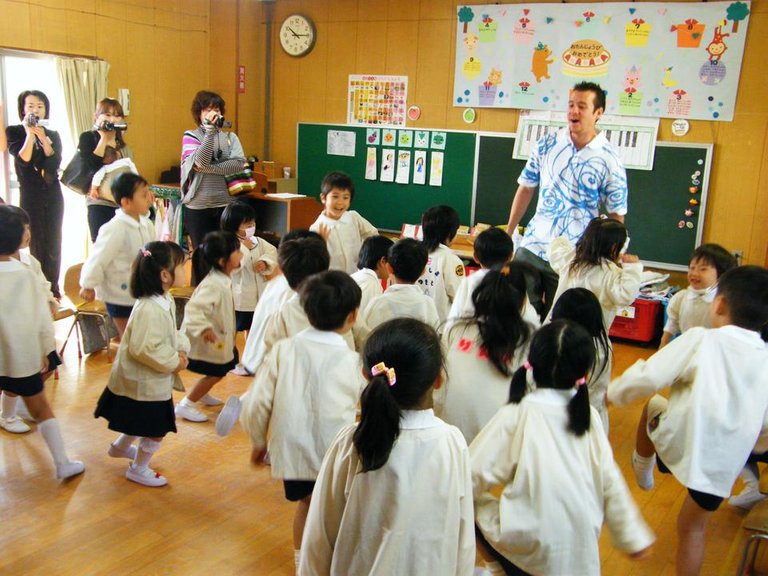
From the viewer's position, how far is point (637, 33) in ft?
17.1

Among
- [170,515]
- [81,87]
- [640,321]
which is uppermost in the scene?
[81,87]

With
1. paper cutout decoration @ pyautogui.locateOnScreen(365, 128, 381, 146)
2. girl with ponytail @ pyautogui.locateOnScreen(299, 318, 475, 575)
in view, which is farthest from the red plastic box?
girl with ponytail @ pyautogui.locateOnScreen(299, 318, 475, 575)

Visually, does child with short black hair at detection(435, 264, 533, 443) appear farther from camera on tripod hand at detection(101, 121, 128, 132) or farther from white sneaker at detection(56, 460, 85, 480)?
camera on tripod hand at detection(101, 121, 128, 132)

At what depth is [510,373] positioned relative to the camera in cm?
218

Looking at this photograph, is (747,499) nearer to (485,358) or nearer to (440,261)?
(485,358)

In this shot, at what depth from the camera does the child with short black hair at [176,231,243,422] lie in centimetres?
322

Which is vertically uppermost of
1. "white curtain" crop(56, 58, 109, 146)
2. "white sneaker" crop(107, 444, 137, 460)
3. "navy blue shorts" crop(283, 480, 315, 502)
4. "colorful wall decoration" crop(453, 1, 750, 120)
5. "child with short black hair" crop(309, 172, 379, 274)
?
"colorful wall decoration" crop(453, 1, 750, 120)

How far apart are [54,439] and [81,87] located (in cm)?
379

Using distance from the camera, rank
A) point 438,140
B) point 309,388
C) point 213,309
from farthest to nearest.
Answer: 1. point 438,140
2. point 213,309
3. point 309,388

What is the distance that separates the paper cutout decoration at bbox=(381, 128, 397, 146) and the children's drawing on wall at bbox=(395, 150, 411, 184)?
4.3 inches

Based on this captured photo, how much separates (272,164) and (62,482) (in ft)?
14.4

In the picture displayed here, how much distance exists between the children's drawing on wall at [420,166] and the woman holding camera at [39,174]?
2.85 meters

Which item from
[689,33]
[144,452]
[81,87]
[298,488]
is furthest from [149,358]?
[689,33]

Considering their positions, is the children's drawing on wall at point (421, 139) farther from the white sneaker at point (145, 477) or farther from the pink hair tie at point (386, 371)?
the pink hair tie at point (386, 371)
